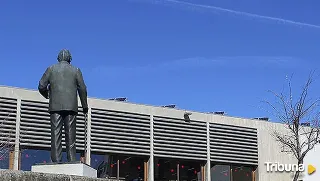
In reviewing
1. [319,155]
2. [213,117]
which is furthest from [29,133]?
[319,155]

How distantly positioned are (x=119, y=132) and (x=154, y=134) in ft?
6.78

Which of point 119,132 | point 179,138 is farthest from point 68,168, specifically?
point 179,138

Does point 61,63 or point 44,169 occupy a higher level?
point 61,63

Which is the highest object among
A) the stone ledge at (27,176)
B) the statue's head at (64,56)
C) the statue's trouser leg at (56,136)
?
the statue's head at (64,56)

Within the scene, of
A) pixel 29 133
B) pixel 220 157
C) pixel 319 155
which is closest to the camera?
pixel 29 133

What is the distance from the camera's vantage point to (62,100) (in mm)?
13562

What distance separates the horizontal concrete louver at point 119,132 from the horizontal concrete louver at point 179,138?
0.71m

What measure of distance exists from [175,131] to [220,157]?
11.1ft

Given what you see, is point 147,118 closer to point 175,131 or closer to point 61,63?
point 175,131

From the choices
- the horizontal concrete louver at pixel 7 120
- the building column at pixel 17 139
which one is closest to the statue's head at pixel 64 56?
the horizontal concrete louver at pixel 7 120

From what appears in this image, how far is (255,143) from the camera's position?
124 feet

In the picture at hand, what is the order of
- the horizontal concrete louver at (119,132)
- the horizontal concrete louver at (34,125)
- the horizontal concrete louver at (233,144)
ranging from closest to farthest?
the horizontal concrete louver at (34,125), the horizontal concrete louver at (119,132), the horizontal concrete louver at (233,144)

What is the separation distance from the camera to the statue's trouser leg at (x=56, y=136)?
1354 centimetres

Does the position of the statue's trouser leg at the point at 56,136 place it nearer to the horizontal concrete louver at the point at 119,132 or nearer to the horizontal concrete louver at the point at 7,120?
the horizontal concrete louver at the point at 7,120
